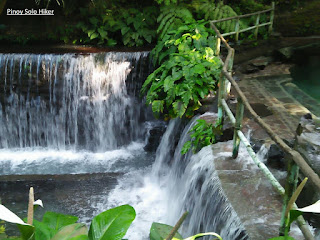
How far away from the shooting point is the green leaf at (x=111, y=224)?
1.85 meters

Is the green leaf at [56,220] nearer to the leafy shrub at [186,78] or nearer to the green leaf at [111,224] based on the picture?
the green leaf at [111,224]

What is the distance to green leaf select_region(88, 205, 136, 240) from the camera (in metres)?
1.85

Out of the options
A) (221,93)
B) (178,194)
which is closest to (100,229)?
(221,93)

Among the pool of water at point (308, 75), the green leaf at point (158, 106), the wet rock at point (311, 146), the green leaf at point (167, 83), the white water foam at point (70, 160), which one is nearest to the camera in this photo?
the wet rock at point (311, 146)

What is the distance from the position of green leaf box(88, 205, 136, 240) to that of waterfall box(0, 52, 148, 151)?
751 cm

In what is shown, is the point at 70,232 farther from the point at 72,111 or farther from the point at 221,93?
the point at 72,111

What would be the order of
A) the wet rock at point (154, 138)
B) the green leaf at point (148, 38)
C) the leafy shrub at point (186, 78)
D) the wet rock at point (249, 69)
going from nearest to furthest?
the leafy shrub at point (186, 78), the wet rock at point (249, 69), the wet rock at point (154, 138), the green leaf at point (148, 38)

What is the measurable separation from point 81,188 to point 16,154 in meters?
2.68

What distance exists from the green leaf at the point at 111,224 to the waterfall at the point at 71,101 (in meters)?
7.51

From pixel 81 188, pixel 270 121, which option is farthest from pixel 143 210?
pixel 270 121

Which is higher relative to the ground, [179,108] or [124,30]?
[124,30]

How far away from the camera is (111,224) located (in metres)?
1.89

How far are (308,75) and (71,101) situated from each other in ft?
18.5

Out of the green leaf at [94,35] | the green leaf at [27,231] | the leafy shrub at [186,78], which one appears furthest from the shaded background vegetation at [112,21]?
the green leaf at [27,231]
